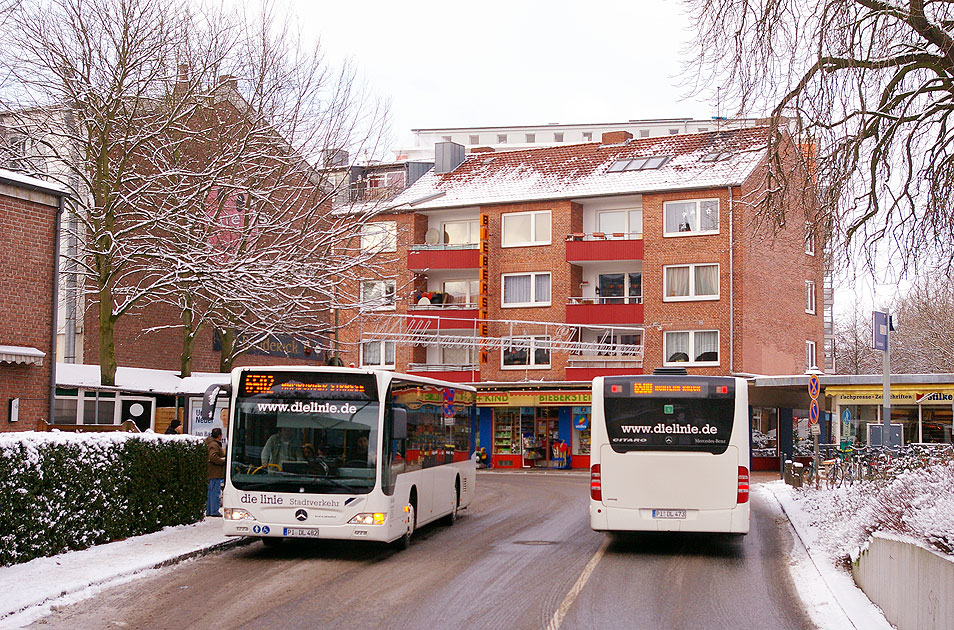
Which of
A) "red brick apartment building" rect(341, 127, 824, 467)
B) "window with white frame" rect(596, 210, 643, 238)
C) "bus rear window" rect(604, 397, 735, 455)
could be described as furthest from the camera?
"window with white frame" rect(596, 210, 643, 238)

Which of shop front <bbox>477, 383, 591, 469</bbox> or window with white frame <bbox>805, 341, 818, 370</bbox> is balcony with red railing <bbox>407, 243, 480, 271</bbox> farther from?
window with white frame <bbox>805, 341, 818, 370</bbox>

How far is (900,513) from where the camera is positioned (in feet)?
38.2

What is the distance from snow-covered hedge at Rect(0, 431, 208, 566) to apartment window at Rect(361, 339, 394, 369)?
33.4m

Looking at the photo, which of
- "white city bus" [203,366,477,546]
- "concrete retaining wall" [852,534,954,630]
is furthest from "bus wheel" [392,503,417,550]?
"concrete retaining wall" [852,534,954,630]

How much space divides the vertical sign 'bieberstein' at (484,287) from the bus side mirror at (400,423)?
3196 cm

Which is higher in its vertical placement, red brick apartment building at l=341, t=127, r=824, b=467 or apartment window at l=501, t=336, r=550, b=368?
red brick apartment building at l=341, t=127, r=824, b=467

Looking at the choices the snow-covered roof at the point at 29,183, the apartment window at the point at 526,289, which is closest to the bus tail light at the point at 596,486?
the snow-covered roof at the point at 29,183

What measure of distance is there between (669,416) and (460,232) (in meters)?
Answer: 36.2

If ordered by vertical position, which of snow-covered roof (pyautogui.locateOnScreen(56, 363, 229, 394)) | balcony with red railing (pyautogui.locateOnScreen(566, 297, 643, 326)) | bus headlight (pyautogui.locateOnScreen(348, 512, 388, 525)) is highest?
balcony with red railing (pyautogui.locateOnScreen(566, 297, 643, 326))

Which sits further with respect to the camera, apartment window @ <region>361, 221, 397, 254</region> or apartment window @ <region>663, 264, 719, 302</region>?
apartment window @ <region>663, 264, 719, 302</region>

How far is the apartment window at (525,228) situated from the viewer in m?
49.2

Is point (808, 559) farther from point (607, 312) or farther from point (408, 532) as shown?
point (607, 312)

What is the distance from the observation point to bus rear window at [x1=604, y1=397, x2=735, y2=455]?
16266 millimetres

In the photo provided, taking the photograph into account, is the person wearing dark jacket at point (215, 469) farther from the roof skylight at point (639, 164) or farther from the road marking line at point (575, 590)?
the roof skylight at point (639, 164)
